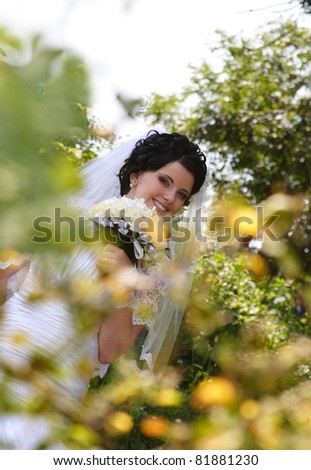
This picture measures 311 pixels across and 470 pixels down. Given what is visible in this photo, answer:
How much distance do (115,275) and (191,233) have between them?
209 cm

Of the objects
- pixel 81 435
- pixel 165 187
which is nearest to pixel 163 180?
pixel 165 187

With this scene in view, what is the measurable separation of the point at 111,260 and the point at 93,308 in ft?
2.09

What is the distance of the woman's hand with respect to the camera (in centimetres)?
167

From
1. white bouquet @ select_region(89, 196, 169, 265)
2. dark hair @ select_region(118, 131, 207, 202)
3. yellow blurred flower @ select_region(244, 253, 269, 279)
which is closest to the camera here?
white bouquet @ select_region(89, 196, 169, 265)

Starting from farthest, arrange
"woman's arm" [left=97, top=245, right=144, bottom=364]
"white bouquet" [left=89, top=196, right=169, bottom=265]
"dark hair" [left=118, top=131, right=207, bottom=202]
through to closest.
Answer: "dark hair" [left=118, top=131, right=207, bottom=202]
"woman's arm" [left=97, top=245, right=144, bottom=364]
"white bouquet" [left=89, top=196, right=169, bottom=265]

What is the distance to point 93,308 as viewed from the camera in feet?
4.40

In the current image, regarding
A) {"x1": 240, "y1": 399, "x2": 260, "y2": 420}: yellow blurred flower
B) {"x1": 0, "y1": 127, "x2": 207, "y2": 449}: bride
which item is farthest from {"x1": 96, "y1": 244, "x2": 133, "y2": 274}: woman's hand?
{"x1": 240, "y1": 399, "x2": 260, "y2": 420}: yellow blurred flower

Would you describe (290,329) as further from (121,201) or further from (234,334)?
(121,201)

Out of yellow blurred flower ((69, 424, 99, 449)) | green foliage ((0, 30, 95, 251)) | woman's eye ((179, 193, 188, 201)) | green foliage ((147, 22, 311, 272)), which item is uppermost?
green foliage ((147, 22, 311, 272))

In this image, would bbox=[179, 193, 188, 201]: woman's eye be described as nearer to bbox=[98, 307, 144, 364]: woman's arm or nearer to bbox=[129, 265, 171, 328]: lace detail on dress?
bbox=[129, 265, 171, 328]: lace detail on dress

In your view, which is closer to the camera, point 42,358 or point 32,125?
point 32,125

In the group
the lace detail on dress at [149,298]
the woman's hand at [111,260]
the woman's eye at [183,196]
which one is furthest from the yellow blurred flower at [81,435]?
the woman's eye at [183,196]

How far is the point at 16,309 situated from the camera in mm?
2830

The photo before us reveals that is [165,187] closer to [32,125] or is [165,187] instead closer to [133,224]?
[133,224]
